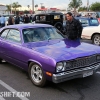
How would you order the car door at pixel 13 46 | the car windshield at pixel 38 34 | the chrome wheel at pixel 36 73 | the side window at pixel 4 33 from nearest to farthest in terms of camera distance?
1. the chrome wheel at pixel 36 73
2. the car door at pixel 13 46
3. the car windshield at pixel 38 34
4. the side window at pixel 4 33

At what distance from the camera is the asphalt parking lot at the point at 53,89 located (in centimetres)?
445

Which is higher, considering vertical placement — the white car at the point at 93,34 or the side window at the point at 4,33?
the side window at the point at 4,33

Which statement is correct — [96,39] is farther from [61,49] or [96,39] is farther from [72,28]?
[61,49]

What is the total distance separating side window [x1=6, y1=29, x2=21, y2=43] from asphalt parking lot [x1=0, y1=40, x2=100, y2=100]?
1.03m

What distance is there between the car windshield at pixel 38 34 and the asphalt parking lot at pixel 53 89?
1070mm

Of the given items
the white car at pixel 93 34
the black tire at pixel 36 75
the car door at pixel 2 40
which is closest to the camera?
the black tire at pixel 36 75

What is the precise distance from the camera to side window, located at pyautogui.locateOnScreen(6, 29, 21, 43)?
5.82 meters

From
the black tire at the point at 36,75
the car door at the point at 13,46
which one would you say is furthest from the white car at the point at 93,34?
the black tire at the point at 36,75

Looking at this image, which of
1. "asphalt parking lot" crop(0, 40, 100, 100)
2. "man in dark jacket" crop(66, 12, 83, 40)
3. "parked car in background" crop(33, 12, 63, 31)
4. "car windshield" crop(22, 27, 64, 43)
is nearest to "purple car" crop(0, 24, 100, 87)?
"car windshield" crop(22, 27, 64, 43)

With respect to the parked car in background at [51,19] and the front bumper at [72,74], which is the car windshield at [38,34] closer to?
the front bumper at [72,74]

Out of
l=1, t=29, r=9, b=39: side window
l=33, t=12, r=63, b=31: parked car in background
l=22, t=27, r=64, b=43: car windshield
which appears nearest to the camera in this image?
l=22, t=27, r=64, b=43: car windshield

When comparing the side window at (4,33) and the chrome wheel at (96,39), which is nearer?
the side window at (4,33)

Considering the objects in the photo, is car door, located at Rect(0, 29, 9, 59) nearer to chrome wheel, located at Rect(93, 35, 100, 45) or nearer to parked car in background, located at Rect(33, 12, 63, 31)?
chrome wheel, located at Rect(93, 35, 100, 45)

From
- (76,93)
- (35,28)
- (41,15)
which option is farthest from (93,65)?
(41,15)
